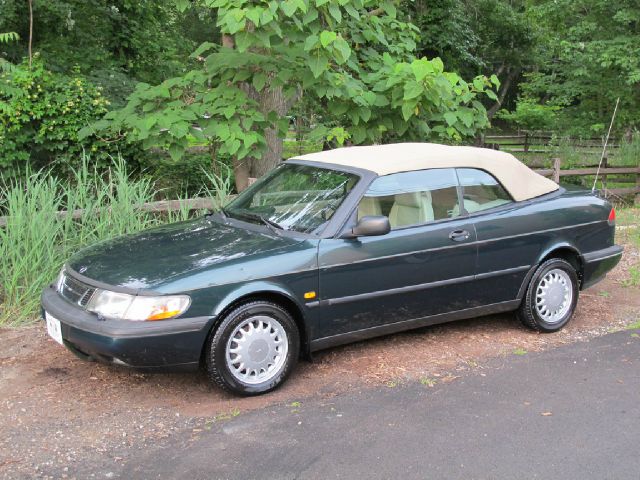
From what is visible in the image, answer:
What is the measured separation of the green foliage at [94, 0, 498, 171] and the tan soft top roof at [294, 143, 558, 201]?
1602 mm

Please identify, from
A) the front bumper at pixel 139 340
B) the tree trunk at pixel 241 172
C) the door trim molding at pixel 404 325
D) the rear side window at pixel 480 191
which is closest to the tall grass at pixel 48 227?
the tree trunk at pixel 241 172

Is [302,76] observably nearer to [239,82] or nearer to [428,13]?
[239,82]

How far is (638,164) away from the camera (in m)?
16.6

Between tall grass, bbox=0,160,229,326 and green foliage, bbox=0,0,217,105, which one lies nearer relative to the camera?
tall grass, bbox=0,160,229,326

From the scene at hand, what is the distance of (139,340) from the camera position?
13.6 feet

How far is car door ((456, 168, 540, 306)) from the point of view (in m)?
5.52

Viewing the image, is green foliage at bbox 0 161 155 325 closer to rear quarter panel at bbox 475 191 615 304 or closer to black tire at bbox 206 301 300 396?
black tire at bbox 206 301 300 396

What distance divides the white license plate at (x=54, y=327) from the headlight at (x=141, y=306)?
0.36 meters

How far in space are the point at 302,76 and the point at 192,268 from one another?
395cm

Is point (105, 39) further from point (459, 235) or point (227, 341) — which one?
point (227, 341)

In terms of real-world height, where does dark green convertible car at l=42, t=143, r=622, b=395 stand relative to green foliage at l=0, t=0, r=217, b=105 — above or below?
below

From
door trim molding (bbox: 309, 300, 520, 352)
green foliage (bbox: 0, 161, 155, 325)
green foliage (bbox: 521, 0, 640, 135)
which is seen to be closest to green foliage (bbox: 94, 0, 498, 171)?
green foliage (bbox: 0, 161, 155, 325)

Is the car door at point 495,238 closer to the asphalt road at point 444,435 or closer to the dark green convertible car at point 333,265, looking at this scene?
the dark green convertible car at point 333,265

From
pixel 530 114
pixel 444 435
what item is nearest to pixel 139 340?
pixel 444 435
